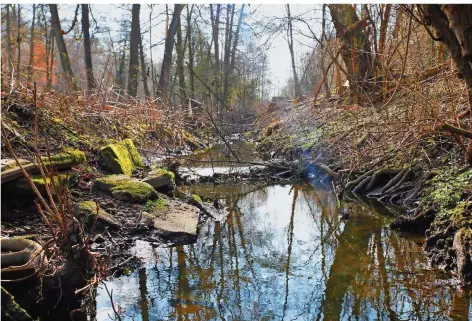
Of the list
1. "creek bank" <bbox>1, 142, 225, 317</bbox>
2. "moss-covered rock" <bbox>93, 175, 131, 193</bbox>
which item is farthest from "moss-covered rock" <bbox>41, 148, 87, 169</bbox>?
"moss-covered rock" <bbox>93, 175, 131, 193</bbox>

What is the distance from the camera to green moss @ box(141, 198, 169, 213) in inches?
233

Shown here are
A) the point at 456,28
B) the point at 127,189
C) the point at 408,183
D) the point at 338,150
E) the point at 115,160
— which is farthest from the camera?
the point at 338,150

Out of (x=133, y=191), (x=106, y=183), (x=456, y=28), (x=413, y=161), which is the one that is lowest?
(x=133, y=191)

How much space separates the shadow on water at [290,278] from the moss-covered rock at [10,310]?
28.6 inches

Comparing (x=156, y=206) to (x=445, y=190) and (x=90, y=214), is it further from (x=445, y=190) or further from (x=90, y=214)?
(x=445, y=190)

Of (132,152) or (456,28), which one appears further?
(132,152)

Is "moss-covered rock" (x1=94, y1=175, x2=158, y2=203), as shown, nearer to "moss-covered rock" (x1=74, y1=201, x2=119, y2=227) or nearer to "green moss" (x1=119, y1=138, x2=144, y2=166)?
"moss-covered rock" (x1=74, y1=201, x2=119, y2=227)

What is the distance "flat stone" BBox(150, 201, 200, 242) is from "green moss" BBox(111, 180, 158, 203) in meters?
0.34

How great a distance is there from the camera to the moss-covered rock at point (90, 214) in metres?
4.71

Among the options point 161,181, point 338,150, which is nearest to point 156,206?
point 161,181

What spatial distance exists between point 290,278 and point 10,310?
244 cm

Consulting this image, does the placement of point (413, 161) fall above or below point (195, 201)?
above

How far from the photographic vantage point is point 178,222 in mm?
5645

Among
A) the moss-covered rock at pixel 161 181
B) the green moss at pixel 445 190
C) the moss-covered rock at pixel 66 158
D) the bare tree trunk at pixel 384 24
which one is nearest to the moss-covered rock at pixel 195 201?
the moss-covered rock at pixel 161 181
